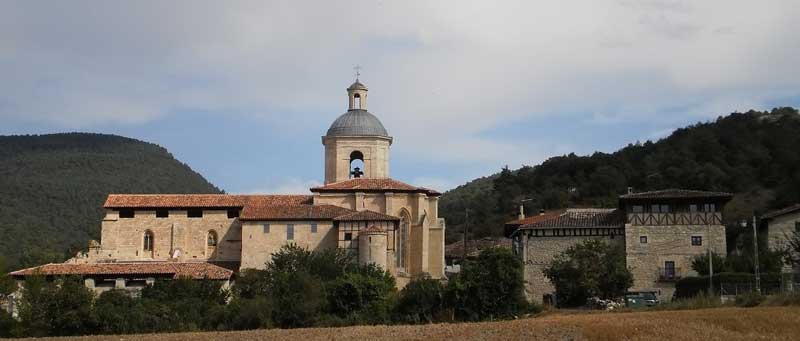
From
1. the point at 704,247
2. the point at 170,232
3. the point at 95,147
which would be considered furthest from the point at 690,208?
the point at 95,147

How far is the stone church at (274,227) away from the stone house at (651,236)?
234 inches

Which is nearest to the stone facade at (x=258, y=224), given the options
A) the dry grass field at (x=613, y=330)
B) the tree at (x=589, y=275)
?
the tree at (x=589, y=275)

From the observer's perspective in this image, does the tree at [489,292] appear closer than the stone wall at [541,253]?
Yes

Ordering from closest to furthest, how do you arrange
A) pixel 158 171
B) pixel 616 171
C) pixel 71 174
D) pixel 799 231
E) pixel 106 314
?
pixel 106 314 < pixel 799 231 < pixel 616 171 < pixel 71 174 < pixel 158 171

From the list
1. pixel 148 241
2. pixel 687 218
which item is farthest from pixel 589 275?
pixel 148 241

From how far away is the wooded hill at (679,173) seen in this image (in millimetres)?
79188

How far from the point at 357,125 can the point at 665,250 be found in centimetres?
1933

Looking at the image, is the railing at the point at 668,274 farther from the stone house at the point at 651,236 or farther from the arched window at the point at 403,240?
the arched window at the point at 403,240

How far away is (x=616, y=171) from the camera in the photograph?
88312 mm

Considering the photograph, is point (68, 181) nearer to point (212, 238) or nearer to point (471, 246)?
point (471, 246)

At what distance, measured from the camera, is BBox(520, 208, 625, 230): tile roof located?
176 feet

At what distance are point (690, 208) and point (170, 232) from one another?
26.5 meters

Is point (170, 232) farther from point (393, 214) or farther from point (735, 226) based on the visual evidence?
point (735, 226)

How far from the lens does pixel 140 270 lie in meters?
50.8
